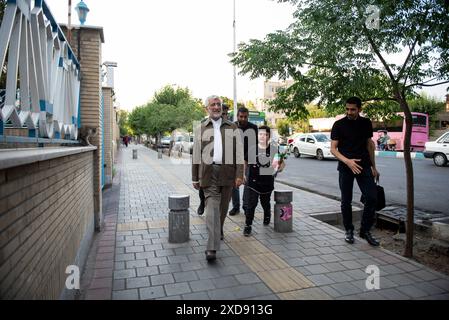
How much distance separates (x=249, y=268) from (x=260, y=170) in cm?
176

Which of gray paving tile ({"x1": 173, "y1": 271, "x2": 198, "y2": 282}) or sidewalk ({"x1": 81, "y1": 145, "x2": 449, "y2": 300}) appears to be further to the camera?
gray paving tile ({"x1": 173, "y1": 271, "x2": 198, "y2": 282})

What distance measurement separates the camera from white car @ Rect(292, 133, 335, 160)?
20219mm

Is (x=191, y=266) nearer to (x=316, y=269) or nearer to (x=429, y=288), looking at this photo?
(x=316, y=269)

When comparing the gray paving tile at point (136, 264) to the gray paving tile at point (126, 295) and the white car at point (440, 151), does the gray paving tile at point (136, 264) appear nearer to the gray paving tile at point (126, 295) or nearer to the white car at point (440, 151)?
the gray paving tile at point (126, 295)

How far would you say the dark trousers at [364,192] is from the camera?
14.3 feet

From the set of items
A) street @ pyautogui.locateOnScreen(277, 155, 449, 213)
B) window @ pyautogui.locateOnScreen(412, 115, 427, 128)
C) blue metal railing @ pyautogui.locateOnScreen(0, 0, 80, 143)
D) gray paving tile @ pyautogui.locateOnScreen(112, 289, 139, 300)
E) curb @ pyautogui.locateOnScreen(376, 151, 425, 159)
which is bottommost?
gray paving tile @ pyautogui.locateOnScreen(112, 289, 139, 300)

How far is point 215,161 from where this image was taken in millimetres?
4023

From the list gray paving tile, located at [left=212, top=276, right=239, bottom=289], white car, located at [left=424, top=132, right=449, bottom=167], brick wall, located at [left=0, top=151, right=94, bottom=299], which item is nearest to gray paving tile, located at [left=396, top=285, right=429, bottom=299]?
gray paving tile, located at [left=212, top=276, right=239, bottom=289]

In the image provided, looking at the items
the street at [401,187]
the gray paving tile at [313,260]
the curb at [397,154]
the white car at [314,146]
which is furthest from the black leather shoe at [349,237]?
the curb at [397,154]

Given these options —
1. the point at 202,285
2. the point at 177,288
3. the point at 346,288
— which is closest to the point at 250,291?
the point at 202,285

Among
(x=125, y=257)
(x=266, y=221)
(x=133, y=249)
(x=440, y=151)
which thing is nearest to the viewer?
(x=125, y=257)

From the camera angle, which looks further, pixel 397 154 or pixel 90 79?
pixel 397 154

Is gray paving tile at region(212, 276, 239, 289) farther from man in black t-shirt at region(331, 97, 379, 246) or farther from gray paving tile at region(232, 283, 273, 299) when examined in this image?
man in black t-shirt at region(331, 97, 379, 246)

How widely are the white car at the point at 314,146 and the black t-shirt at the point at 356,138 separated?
15768 millimetres
